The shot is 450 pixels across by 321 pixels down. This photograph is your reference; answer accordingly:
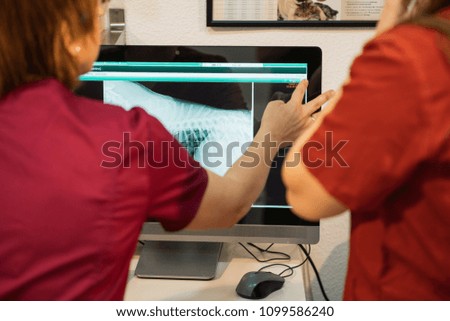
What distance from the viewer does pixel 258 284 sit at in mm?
1261

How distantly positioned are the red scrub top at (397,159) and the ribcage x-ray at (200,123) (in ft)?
1.68

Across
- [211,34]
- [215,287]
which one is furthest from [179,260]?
[211,34]

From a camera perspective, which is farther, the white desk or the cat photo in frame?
the cat photo in frame

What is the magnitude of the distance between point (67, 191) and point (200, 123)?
0.59m

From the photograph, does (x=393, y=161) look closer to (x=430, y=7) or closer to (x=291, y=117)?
(x=430, y=7)

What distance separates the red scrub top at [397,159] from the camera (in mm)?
698

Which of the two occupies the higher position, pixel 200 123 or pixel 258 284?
pixel 200 123

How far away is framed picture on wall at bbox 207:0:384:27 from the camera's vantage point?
149 centimetres

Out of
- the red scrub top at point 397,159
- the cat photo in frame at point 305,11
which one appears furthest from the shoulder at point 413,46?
the cat photo in frame at point 305,11

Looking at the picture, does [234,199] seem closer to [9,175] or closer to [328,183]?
[328,183]

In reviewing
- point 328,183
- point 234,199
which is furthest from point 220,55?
point 328,183

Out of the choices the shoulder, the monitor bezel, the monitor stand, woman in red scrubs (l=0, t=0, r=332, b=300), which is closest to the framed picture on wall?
the monitor bezel

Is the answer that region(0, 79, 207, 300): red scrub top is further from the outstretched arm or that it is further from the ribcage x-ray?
the ribcage x-ray

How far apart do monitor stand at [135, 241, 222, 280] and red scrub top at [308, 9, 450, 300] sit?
1.88 feet
